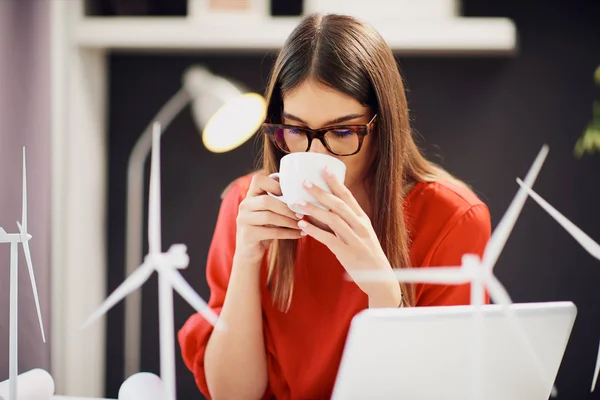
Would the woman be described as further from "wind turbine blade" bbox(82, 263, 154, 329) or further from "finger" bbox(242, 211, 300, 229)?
"wind turbine blade" bbox(82, 263, 154, 329)

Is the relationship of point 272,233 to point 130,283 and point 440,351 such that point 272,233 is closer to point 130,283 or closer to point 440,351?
point 130,283

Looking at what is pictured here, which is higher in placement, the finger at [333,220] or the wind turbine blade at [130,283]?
the finger at [333,220]

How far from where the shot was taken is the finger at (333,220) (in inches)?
30.7

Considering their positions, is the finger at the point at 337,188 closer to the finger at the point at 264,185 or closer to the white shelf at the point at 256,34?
the finger at the point at 264,185

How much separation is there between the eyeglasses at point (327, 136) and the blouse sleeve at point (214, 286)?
0.88 ft

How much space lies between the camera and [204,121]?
5.19 ft

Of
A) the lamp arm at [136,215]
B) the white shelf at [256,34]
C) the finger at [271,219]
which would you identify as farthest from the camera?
the lamp arm at [136,215]

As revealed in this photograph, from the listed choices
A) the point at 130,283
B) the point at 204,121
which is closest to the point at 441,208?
the point at 130,283

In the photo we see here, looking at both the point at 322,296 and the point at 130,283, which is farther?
the point at 322,296

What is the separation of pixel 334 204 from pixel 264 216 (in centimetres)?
14

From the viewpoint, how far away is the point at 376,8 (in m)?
1.64

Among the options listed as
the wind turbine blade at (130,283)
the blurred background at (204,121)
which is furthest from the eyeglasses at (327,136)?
the blurred background at (204,121)

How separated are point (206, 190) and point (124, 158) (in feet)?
1.06

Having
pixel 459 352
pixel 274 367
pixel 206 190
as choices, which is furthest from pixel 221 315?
pixel 206 190
